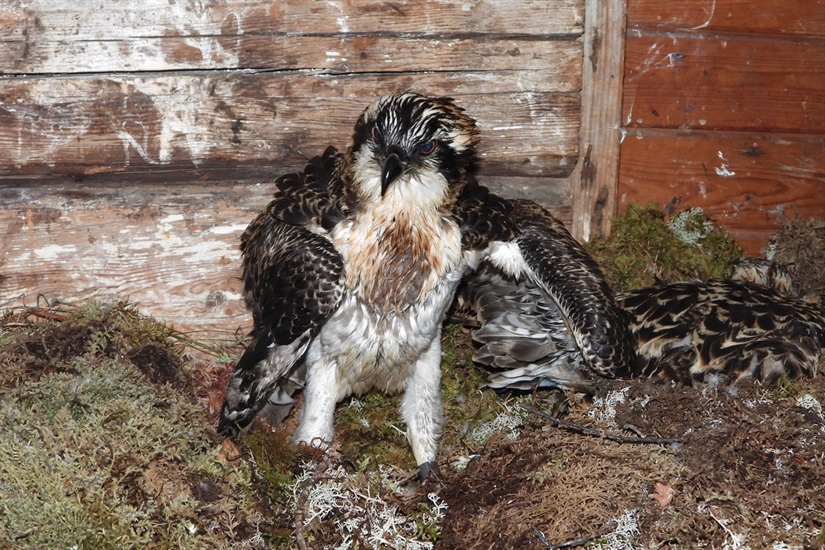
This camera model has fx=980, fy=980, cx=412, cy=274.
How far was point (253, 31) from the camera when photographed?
4785 millimetres

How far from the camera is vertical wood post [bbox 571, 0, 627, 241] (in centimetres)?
507

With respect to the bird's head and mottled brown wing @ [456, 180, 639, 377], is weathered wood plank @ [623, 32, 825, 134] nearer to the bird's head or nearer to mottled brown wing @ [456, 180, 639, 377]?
mottled brown wing @ [456, 180, 639, 377]

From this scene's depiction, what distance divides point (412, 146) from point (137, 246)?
164cm

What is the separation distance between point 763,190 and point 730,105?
0.52 m

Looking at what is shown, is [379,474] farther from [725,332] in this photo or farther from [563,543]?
[725,332]

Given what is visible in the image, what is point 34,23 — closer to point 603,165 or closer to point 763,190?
point 603,165

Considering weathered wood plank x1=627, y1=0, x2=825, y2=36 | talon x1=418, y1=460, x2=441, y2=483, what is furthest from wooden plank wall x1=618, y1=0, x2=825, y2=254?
talon x1=418, y1=460, x2=441, y2=483

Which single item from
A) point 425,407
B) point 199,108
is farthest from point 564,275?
point 199,108

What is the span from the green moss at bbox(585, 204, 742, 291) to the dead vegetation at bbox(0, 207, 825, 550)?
1015 millimetres

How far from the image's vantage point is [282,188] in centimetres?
461

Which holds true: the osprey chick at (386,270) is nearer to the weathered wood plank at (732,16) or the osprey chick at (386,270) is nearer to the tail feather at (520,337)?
the tail feather at (520,337)

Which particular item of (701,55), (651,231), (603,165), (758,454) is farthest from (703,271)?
(758,454)

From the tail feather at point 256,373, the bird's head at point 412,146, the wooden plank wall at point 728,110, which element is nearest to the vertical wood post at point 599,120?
the wooden plank wall at point 728,110

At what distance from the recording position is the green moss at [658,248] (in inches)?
207
